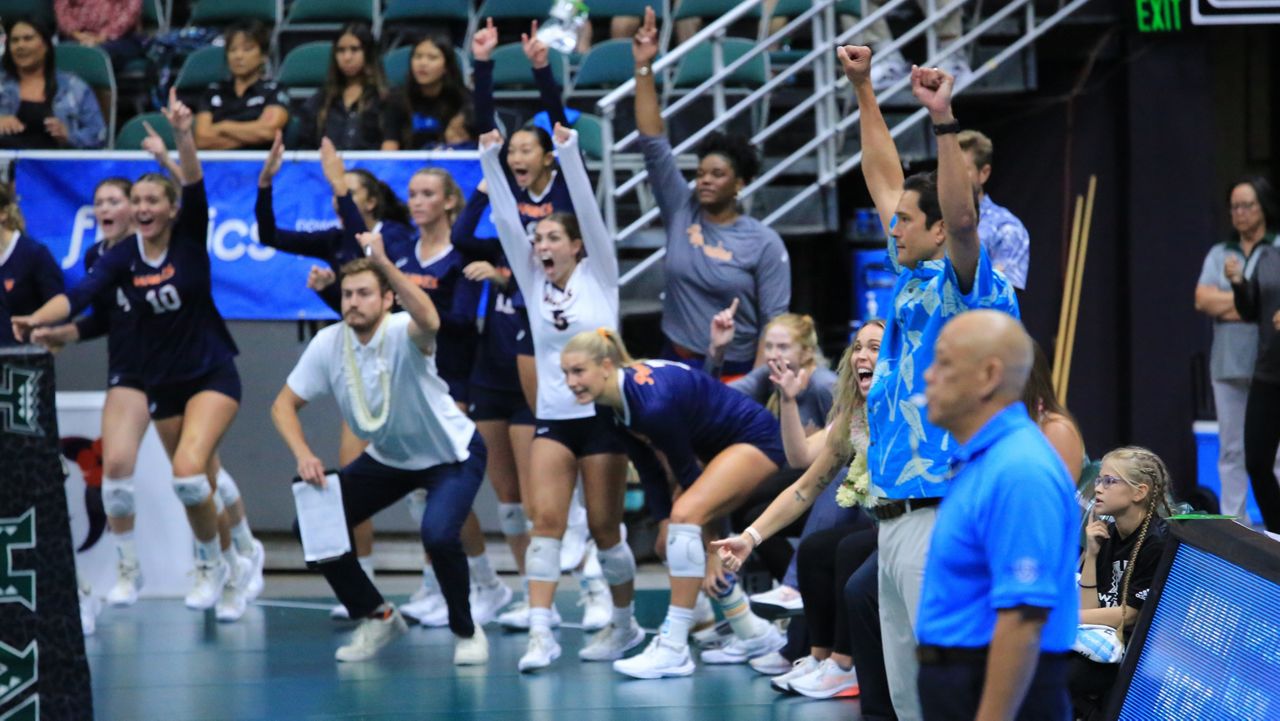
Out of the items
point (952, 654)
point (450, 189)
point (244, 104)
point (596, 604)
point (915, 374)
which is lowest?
point (596, 604)

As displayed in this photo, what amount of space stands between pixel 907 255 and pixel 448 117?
18.1ft

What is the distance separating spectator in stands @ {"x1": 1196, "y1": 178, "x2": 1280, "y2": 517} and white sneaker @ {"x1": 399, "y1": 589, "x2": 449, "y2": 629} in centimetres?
399

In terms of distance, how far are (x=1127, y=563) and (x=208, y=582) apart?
471 cm

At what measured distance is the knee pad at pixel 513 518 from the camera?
25.9ft

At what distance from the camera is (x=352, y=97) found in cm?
934

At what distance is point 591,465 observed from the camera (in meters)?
6.93

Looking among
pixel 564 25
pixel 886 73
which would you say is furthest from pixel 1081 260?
pixel 564 25

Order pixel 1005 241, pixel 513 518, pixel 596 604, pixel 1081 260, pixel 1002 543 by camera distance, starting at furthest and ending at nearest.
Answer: pixel 1081 260 < pixel 513 518 < pixel 596 604 < pixel 1005 241 < pixel 1002 543

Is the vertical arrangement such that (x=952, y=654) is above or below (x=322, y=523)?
above

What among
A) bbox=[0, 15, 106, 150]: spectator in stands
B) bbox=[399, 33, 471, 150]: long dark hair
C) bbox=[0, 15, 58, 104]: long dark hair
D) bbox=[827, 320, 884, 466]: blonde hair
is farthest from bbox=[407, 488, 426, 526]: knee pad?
bbox=[0, 15, 58, 104]: long dark hair

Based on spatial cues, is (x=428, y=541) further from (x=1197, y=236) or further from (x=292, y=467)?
(x=1197, y=236)

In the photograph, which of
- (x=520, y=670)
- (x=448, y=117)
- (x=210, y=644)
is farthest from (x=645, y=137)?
(x=210, y=644)

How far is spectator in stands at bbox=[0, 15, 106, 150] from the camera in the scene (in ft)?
31.6

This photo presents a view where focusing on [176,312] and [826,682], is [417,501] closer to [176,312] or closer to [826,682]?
[176,312]
